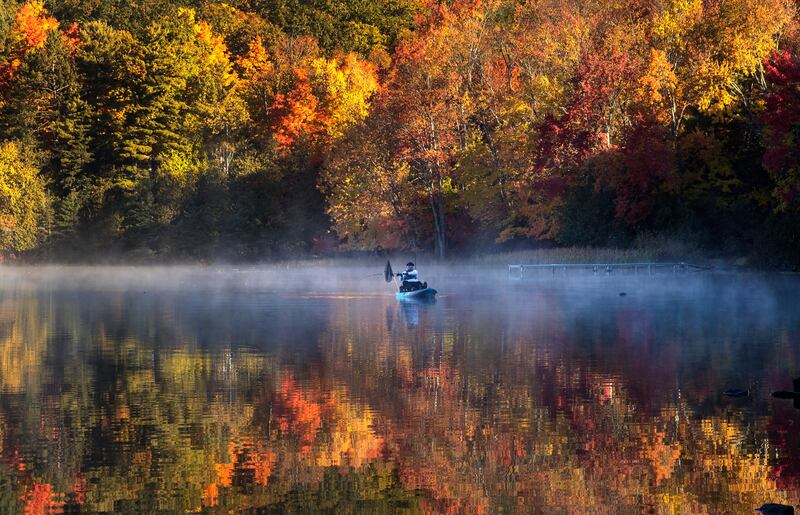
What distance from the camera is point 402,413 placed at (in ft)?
56.1

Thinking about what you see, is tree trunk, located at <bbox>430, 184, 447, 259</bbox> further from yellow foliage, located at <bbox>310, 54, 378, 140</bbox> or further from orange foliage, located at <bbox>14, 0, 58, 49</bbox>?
orange foliage, located at <bbox>14, 0, 58, 49</bbox>

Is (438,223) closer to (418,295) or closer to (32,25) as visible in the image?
(418,295)

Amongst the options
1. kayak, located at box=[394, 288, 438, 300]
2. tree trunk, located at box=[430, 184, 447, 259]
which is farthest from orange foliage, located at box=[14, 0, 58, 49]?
kayak, located at box=[394, 288, 438, 300]

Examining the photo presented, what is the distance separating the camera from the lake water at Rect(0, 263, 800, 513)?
12516mm

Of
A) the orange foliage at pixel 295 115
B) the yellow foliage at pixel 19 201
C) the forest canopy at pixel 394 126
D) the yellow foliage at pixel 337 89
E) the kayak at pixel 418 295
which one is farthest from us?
the orange foliage at pixel 295 115

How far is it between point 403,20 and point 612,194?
43211 mm

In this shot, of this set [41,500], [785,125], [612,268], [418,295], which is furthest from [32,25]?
[41,500]

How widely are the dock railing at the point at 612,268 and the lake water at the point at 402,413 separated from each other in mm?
23089

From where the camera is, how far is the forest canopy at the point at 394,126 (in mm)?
61750

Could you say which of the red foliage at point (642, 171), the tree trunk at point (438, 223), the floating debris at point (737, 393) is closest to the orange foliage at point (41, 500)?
the floating debris at point (737, 393)

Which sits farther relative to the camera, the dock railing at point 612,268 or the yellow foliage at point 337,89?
the yellow foliage at point 337,89

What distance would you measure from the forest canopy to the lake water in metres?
27.2

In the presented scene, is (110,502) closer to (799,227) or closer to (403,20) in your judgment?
(799,227)

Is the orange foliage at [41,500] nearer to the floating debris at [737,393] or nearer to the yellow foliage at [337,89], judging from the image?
the floating debris at [737,393]
